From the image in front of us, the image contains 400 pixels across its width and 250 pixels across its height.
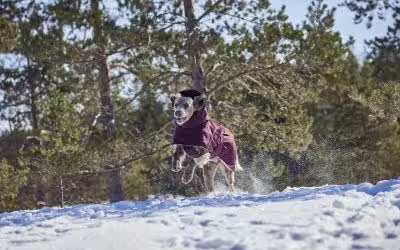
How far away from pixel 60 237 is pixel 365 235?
8.62ft

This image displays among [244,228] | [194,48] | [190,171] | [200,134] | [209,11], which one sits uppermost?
[209,11]

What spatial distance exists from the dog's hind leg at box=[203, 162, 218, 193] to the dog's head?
1.48m

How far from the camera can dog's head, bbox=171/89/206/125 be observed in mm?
8461

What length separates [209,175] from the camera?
976 cm

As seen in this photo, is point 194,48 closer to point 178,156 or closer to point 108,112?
point 108,112

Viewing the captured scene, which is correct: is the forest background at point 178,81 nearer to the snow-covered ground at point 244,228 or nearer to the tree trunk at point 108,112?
the tree trunk at point 108,112

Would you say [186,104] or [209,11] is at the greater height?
[209,11]

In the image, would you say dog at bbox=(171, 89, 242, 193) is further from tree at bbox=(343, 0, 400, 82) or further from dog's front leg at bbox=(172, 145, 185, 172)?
tree at bbox=(343, 0, 400, 82)

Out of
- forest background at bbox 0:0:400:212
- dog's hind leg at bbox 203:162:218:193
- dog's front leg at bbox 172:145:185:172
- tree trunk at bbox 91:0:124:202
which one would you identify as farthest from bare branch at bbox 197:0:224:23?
dog's front leg at bbox 172:145:185:172

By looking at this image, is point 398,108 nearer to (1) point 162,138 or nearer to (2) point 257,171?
(2) point 257,171

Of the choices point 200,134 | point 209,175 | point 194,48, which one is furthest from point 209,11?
point 200,134

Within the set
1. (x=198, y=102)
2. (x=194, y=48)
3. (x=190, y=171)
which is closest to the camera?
(x=198, y=102)

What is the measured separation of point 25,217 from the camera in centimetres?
729

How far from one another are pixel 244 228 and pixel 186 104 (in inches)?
153
